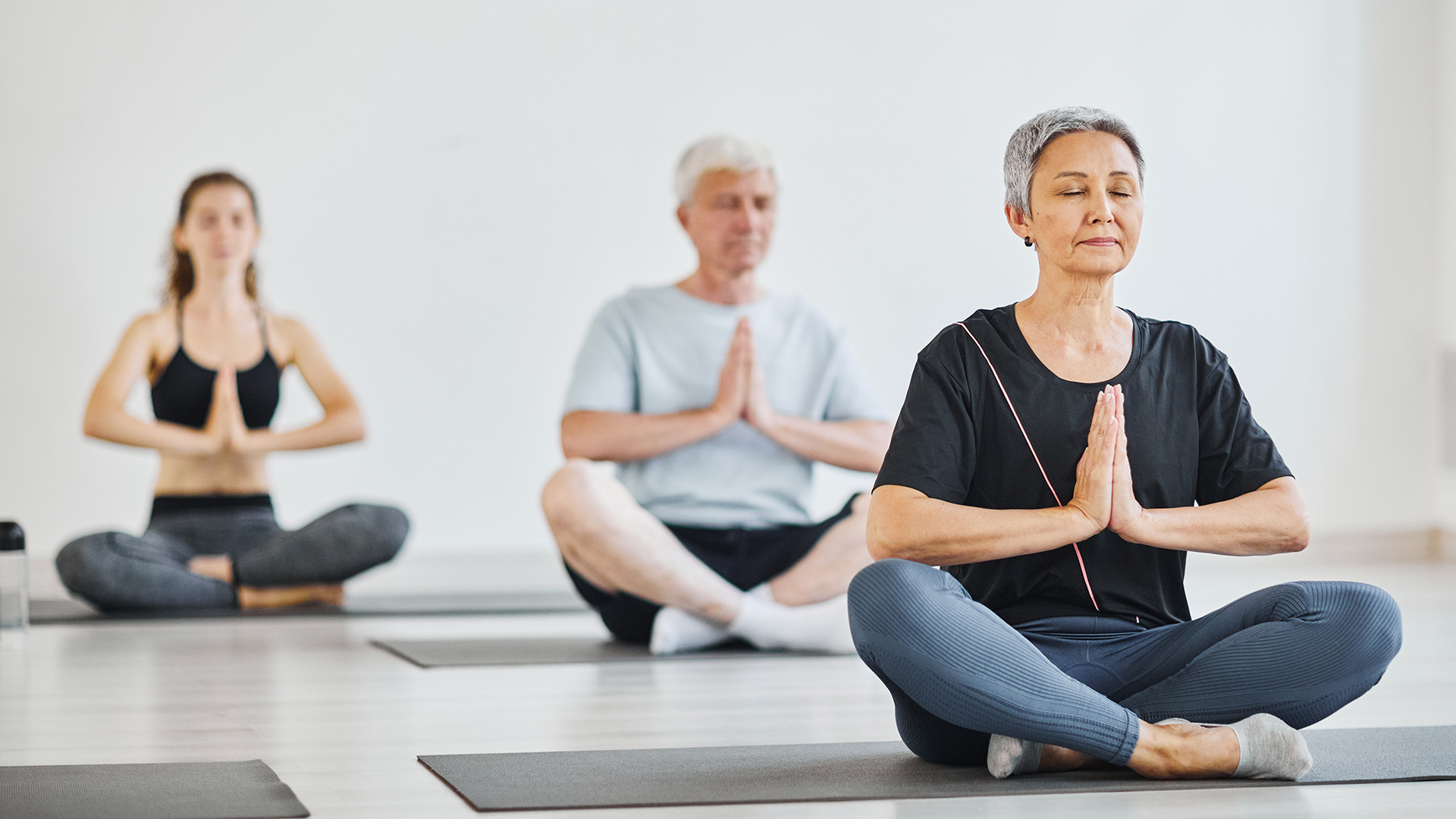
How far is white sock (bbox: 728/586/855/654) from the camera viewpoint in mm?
3492

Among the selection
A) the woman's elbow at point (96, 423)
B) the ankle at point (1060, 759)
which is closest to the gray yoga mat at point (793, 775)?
the ankle at point (1060, 759)

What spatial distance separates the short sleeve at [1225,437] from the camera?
2078 millimetres

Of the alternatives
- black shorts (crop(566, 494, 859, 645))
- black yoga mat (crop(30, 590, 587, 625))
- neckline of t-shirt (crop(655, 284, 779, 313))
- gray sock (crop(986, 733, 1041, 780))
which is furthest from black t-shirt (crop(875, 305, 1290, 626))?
black yoga mat (crop(30, 590, 587, 625))

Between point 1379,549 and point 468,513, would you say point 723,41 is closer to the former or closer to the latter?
point 468,513

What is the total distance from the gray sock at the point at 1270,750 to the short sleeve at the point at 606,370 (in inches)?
71.5

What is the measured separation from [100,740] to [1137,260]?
14.5 feet

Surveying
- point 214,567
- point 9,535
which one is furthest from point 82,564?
point 9,535

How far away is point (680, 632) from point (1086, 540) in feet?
5.13

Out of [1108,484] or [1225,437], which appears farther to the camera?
[1225,437]

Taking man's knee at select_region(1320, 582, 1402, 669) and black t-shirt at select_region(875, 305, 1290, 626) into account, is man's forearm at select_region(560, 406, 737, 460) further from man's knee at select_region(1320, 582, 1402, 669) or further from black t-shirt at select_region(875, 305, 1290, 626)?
man's knee at select_region(1320, 582, 1402, 669)

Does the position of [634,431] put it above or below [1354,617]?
Result: above

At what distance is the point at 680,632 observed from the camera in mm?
3484

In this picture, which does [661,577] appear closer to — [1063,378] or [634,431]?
[634,431]

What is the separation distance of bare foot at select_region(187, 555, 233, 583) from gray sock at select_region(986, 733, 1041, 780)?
289cm
